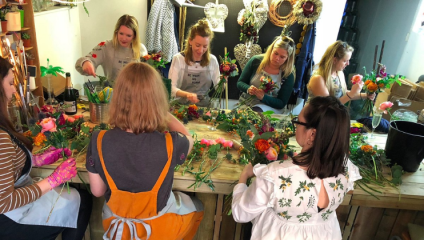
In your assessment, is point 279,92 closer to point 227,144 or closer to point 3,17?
point 227,144

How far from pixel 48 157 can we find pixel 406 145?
1774 mm

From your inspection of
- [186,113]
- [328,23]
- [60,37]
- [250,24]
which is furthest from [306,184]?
[60,37]

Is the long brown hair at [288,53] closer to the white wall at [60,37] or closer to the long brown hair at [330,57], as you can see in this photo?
the long brown hair at [330,57]

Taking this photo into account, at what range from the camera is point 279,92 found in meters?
2.73

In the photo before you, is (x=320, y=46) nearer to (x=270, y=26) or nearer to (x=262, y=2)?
(x=270, y=26)

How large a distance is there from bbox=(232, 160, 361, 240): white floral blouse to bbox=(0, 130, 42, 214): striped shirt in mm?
835

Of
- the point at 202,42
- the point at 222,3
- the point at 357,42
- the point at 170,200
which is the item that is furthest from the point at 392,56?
the point at 170,200

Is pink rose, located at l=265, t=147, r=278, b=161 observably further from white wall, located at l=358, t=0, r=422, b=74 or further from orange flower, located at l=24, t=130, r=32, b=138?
white wall, located at l=358, t=0, r=422, b=74

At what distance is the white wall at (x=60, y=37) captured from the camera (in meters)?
3.06

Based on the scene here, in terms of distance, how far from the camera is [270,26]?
12.3 ft

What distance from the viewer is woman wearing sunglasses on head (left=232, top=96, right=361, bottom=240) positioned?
1.09 metres

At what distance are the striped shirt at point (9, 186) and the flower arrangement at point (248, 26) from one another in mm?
2939

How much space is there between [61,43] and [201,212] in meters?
2.98

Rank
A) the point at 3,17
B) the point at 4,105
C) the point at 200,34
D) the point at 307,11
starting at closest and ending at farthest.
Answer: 1. the point at 4,105
2. the point at 3,17
3. the point at 200,34
4. the point at 307,11
